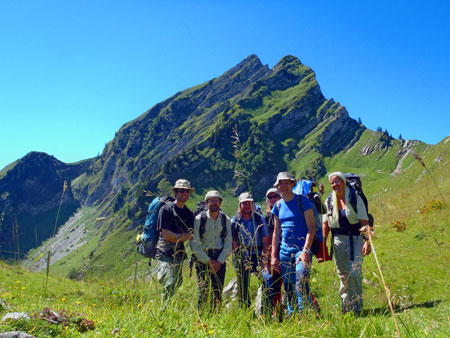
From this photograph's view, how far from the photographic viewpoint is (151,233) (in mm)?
6090

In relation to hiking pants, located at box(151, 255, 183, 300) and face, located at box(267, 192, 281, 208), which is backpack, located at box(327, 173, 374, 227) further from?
hiking pants, located at box(151, 255, 183, 300)

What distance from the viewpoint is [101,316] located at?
3.60m

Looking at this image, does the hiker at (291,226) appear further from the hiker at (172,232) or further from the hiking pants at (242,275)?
the hiker at (172,232)

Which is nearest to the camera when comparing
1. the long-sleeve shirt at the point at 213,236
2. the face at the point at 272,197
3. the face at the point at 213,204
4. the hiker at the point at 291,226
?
the hiker at the point at 291,226

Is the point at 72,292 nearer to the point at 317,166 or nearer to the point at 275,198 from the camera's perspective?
the point at 275,198

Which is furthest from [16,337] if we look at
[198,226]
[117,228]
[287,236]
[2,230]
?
[2,230]

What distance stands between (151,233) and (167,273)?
51.5 inches

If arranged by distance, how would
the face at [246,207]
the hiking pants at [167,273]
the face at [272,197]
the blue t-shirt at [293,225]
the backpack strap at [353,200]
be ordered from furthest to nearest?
the face at [272,197]
the face at [246,207]
the backpack strap at [353,200]
the blue t-shirt at [293,225]
the hiking pants at [167,273]

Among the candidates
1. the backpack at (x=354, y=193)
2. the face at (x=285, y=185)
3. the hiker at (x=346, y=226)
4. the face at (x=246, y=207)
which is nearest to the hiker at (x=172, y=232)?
the face at (x=246, y=207)

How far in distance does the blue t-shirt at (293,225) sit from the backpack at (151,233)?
2.44m

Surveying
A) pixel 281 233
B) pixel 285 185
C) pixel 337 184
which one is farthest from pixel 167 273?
pixel 337 184

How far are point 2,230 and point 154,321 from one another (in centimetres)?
22189

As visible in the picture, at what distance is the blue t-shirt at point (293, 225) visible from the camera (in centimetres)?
529

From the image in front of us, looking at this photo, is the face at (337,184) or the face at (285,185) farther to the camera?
the face at (337,184)
